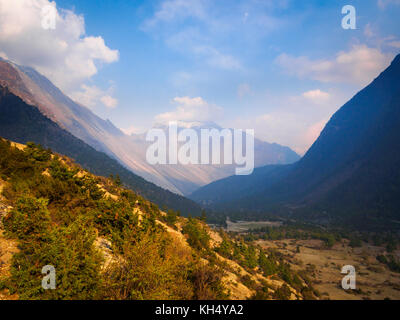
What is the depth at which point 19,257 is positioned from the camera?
8.21 metres

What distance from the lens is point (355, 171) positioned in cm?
13375

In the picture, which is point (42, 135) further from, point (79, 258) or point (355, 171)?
point (355, 171)

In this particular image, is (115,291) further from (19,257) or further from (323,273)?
(323,273)

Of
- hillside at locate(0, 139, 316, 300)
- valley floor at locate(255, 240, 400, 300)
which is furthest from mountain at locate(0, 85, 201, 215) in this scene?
hillside at locate(0, 139, 316, 300)

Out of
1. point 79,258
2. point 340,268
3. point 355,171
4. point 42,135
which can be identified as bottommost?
point 340,268

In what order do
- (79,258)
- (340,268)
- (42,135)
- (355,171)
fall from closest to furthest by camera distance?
(79,258)
(340,268)
(42,135)
(355,171)

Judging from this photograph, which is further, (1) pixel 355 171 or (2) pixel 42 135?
(1) pixel 355 171

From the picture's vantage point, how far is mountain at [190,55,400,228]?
107 metres

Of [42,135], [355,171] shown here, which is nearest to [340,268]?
[355,171]

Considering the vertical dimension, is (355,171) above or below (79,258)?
above

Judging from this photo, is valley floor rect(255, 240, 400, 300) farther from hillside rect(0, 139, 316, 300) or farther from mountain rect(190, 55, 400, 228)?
mountain rect(190, 55, 400, 228)

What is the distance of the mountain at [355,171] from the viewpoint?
352 feet

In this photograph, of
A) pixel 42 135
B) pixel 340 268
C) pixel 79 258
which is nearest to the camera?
pixel 79 258
